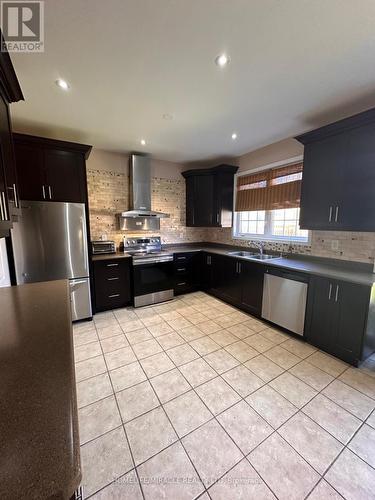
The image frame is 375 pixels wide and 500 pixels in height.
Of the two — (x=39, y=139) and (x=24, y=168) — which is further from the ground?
(x=39, y=139)

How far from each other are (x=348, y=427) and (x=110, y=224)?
12.5 ft

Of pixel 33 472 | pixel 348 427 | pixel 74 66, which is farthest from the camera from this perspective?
pixel 74 66

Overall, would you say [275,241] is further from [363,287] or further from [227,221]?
[363,287]

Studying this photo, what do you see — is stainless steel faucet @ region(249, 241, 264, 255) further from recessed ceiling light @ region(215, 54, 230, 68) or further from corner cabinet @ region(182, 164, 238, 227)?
recessed ceiling light @ region(215, 54, 230, 68)

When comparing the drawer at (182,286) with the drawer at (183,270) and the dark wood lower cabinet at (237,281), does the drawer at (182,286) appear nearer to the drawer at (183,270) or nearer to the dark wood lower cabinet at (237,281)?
the drawer at (183,270)

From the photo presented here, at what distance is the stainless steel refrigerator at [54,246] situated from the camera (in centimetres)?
263

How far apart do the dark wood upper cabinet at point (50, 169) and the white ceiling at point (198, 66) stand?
29 centimetres

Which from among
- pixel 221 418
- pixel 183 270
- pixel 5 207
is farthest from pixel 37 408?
pixel 183 270

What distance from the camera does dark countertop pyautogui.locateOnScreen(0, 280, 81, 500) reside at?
46 cm

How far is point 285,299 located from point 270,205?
61.4 inches

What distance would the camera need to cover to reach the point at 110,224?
3805 millimetres

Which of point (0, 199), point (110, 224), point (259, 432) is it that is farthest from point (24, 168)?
point (259, 432)

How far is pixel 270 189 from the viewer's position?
11.4 ft

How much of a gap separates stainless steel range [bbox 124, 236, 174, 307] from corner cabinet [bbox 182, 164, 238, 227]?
1.11m
